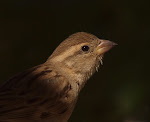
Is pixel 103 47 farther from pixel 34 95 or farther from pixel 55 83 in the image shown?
pixel 34 95

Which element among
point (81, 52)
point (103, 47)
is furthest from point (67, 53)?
point (103, 47)

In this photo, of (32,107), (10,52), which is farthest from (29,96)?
(10,52)

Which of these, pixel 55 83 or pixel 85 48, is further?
pixel 85 48

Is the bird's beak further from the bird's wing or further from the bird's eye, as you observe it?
the bird's wing

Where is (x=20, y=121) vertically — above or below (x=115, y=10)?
below

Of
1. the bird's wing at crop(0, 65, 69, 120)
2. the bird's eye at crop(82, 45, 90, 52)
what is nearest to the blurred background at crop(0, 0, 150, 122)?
the bird's eye at crop(82, 45, 90, 52)

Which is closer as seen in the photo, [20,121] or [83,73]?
[20,121]

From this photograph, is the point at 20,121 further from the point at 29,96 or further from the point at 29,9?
the point at 29,9
